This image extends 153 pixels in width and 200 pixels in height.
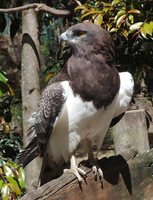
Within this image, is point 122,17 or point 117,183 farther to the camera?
point 122,17

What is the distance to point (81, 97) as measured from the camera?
9.53ft

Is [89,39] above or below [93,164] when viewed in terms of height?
above

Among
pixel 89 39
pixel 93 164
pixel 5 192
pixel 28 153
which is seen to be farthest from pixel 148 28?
pixel 5 192

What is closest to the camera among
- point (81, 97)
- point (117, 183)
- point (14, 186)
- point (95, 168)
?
point (117, 183)

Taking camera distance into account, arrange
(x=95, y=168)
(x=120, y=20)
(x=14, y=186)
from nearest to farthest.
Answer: (x=95, y=168) < (x=14, y=186) < (x=120, y=20)

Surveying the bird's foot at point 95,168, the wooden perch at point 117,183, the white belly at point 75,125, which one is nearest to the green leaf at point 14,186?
the white belly at point 75,125

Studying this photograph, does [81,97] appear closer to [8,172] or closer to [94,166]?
[94,166]

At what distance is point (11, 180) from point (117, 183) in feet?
2.92

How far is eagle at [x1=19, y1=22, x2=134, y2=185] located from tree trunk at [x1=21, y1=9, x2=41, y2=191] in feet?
1.89

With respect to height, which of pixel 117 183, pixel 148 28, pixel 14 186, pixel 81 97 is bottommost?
pixel 14 186

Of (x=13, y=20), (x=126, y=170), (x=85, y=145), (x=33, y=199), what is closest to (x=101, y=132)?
(x=85, y=145)

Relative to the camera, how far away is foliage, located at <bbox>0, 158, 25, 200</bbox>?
3104mm

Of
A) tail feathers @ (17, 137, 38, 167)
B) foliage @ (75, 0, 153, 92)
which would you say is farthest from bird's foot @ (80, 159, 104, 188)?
foliage @ (75, 0, 153, 92)

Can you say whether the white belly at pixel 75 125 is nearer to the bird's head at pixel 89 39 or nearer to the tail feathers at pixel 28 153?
the tail feathers at pixel 28 153
